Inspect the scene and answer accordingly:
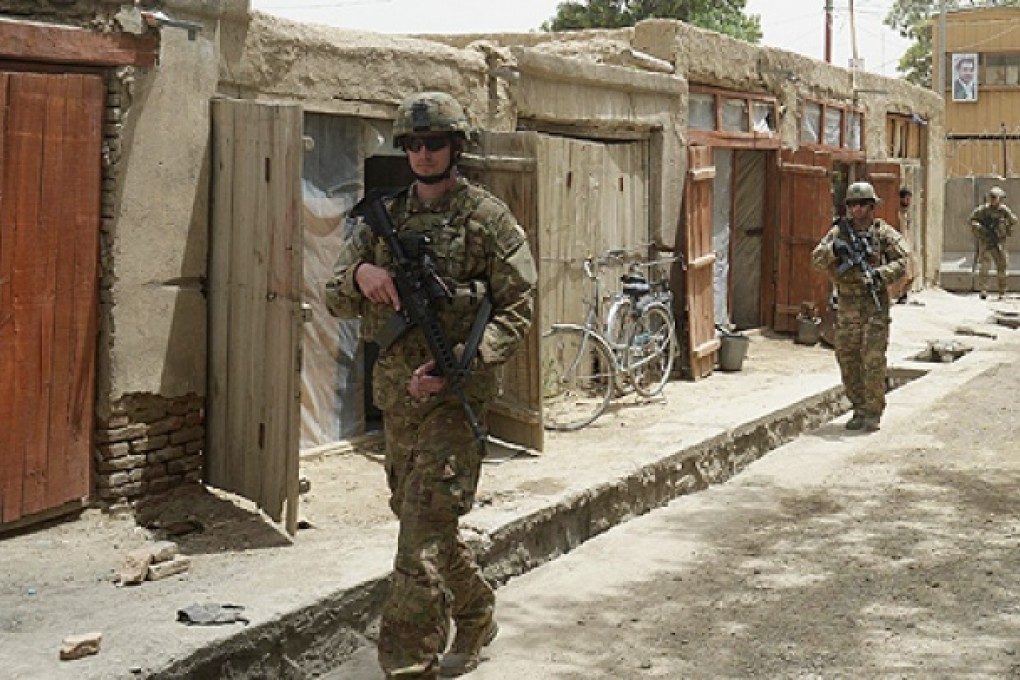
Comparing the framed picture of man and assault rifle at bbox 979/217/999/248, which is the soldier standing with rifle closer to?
assault rifle at bbox 979/217/999/248

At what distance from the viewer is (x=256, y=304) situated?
21.4ft

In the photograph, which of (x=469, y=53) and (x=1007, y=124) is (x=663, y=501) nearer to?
(x=469, y=53)

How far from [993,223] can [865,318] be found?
12.4m

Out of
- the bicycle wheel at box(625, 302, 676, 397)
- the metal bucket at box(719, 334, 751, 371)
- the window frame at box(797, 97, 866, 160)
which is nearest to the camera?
the bicycle wheel at box(625, 302, 676, 397)

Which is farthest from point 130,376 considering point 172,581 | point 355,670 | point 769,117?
point 769,117

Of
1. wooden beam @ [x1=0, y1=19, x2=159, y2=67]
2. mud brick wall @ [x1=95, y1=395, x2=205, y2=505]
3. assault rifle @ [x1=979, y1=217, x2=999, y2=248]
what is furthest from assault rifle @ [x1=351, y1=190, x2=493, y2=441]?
assault rifle @ [x1=979, y1=217, x2=999, y2=248]

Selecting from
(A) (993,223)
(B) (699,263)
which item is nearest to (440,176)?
(B) (699,263)

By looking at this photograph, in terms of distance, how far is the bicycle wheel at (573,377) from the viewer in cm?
967

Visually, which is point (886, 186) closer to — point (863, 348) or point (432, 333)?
point (863, 348)

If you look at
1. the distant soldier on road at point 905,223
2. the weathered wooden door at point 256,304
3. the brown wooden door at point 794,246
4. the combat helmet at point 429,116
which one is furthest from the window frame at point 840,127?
the combat helmet at point 429,116

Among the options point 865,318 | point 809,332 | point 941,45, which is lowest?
point 809,332

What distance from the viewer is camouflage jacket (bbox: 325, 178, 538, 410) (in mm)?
4746

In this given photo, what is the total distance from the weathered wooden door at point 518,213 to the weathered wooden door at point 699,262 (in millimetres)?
3675

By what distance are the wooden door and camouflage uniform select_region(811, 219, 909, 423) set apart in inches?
73.1
